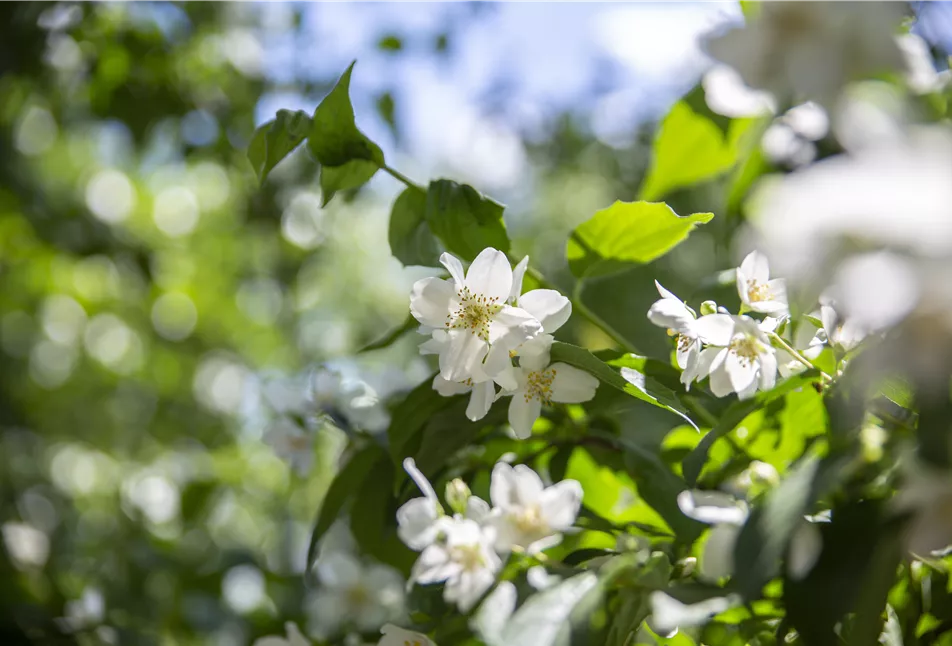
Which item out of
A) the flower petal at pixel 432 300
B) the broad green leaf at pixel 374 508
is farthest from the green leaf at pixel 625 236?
the broad green leaf at pixel 374 508

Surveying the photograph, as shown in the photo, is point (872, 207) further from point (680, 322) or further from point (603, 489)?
point (603, 489)

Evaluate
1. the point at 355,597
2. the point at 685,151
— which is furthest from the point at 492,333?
the point at 355,597

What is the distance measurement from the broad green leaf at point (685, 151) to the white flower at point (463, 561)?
40cm

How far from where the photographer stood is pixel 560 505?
1.55 ft

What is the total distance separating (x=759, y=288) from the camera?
52 cm

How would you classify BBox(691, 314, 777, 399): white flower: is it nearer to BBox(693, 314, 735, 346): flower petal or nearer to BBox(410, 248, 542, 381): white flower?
BBox(693, 314, 735, 346): flower petal

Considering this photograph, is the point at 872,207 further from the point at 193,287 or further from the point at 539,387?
the point at 193,287

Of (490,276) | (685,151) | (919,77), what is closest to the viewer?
(919,77)

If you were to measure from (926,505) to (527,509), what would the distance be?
0.23 m

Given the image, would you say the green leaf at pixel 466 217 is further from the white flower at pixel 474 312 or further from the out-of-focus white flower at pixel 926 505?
the out-of-focus white flower at pixel 926 505

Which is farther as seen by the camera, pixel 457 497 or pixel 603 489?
pixel 603 489

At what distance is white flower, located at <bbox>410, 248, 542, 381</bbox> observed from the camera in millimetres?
476

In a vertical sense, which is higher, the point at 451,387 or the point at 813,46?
the point at 813,46

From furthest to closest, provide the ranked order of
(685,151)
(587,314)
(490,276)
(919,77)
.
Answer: (685,151) < (587,314) < (490,276) < (919,77)
